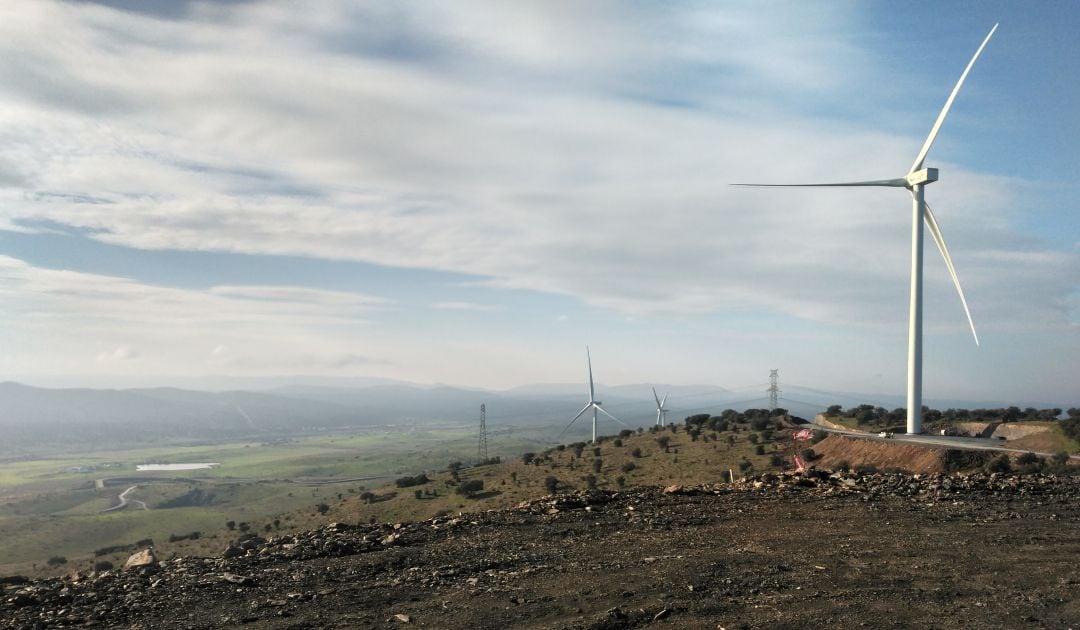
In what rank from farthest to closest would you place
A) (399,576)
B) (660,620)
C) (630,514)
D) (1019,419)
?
(1019,419)
(630,514)
(399,576)
(660,620)

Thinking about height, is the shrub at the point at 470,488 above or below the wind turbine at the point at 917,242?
below

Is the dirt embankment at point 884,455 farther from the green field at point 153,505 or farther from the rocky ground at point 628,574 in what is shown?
the green field at point 153,505

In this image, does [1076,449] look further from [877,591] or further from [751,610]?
[751,610]

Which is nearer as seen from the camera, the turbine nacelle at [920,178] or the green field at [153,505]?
the turbine nacelle at [920,178]

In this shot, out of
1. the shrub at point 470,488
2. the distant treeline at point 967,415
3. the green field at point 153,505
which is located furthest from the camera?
the green field at point 153,505

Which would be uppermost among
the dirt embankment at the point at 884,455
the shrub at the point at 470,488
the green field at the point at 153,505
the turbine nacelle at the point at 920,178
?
the turbine nacelle at the point at 920,178

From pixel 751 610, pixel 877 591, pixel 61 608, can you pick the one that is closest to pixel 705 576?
pixel 751 610

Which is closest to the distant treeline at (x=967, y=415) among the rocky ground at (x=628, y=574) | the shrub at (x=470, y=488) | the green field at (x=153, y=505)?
the shrub at (x=470, y=488)

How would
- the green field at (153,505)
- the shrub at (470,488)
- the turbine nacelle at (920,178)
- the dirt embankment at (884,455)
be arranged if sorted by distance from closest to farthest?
the dirt embankment at (884,455) < the turbine nacelle at (920,178) < the shrub at (470,488) < the green field at (153,505)
